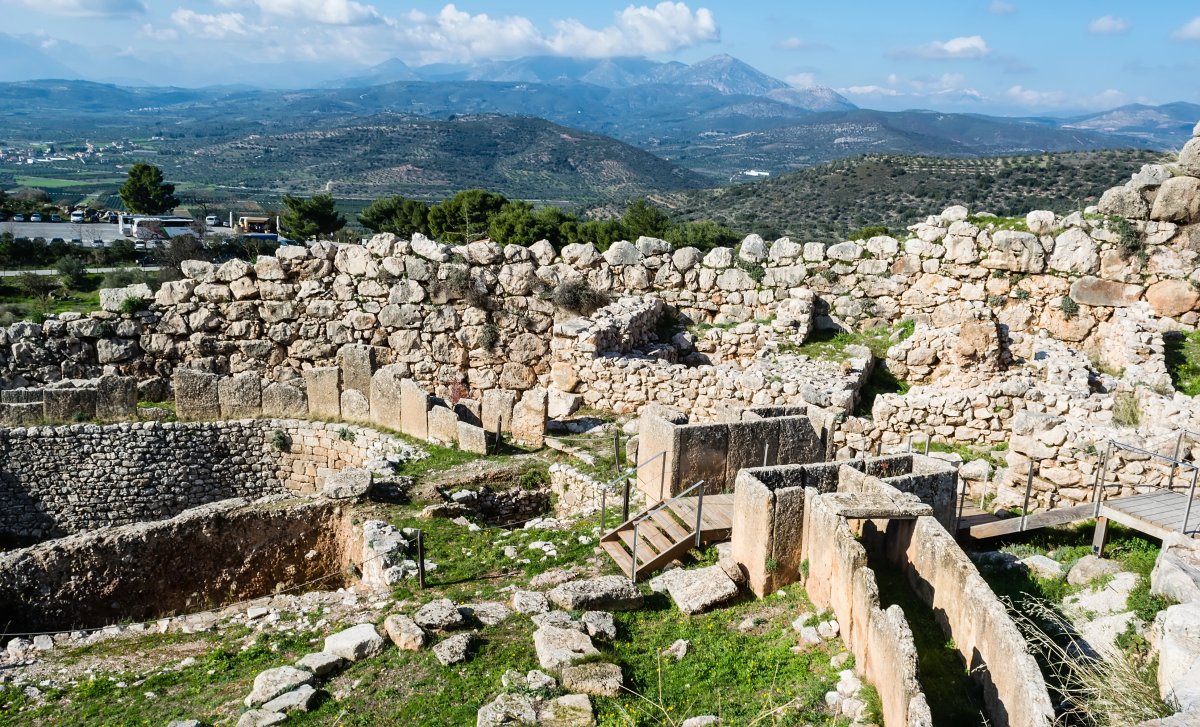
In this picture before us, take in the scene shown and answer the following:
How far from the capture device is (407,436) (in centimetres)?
1402

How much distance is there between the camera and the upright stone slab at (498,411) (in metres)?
14.0

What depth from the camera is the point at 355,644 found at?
7746 millimetres

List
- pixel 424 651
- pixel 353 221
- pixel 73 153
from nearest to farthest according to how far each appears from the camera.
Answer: pixel 424 651
pixel 353 221
pixel 73 153

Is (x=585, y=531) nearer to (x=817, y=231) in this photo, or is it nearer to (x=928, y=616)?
(x=928, y=616)

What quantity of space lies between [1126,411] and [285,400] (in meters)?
12.6

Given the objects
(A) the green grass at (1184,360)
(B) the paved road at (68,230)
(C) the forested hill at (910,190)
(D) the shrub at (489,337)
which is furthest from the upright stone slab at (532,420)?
(B) the paved road at (68,230)

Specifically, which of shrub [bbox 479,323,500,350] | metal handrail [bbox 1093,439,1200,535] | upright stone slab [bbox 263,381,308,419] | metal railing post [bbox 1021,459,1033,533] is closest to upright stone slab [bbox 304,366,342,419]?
upright stone slab [bbox 263,381,308,419]

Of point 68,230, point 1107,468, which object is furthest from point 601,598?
point 68,230

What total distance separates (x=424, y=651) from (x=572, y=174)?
126 m

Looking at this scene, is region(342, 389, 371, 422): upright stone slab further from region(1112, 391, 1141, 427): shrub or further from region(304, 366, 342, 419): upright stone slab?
region(1112, 391, 1141, 427): shrub

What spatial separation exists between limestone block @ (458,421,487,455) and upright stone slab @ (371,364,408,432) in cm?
142

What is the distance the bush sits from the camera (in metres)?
16.6

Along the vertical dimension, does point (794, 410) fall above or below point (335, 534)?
above

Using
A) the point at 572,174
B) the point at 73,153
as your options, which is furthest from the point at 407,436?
the point at 73,153
